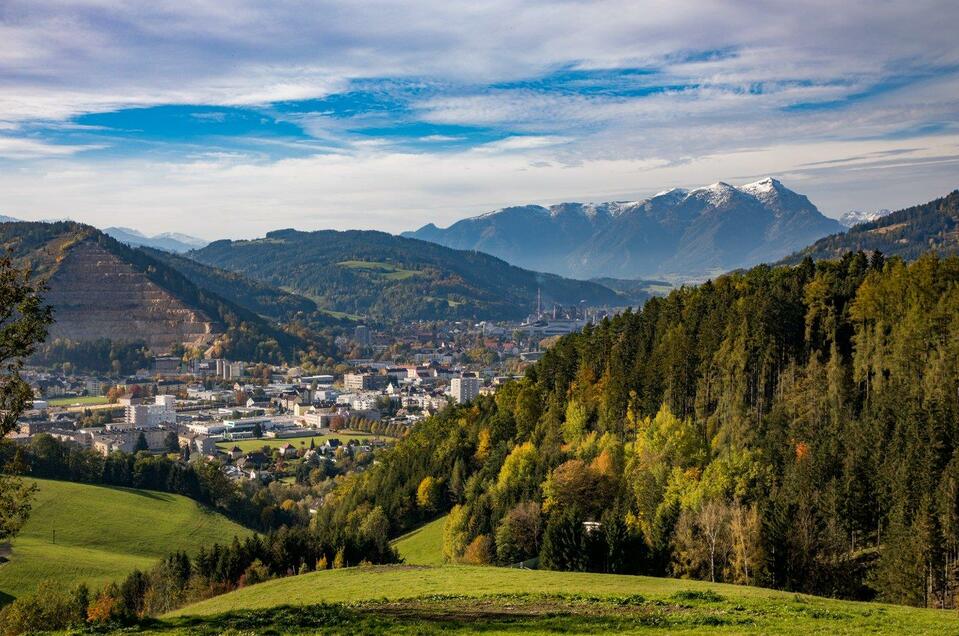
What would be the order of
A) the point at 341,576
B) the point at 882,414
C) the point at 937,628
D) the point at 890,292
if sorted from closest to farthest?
the point at 937,628 < the point at 341,576 < the point at 882,414 < the point at 890,292

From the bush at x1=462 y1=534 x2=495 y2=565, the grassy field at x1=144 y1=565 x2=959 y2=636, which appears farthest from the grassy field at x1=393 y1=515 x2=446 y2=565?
the grassy field at x1=144 y1=565 x2=959 y2=636

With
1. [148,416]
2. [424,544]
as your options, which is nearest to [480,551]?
[424,544]

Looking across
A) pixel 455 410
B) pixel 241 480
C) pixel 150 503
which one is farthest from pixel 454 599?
pixel 241 480

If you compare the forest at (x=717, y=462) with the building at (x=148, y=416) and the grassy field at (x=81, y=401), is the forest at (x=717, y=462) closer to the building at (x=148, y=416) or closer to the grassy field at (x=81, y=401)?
the building at (x=148, y=416)

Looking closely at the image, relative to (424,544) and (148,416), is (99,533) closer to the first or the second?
(424,544)

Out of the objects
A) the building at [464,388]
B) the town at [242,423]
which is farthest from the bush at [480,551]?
the building at [464,388]

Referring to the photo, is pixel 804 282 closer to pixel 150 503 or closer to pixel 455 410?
pixel 455 410

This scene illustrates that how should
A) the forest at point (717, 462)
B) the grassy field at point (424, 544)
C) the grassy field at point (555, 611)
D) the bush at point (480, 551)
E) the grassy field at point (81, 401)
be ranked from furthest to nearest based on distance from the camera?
the grassy field at point (81, 401) < the grassy field at point (424, 544) < the bush at point (480, 551) < the forest at point (717, 462) < the grassy field at point (555, 611)

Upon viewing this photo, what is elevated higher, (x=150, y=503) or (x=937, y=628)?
(x=937, y=628)
